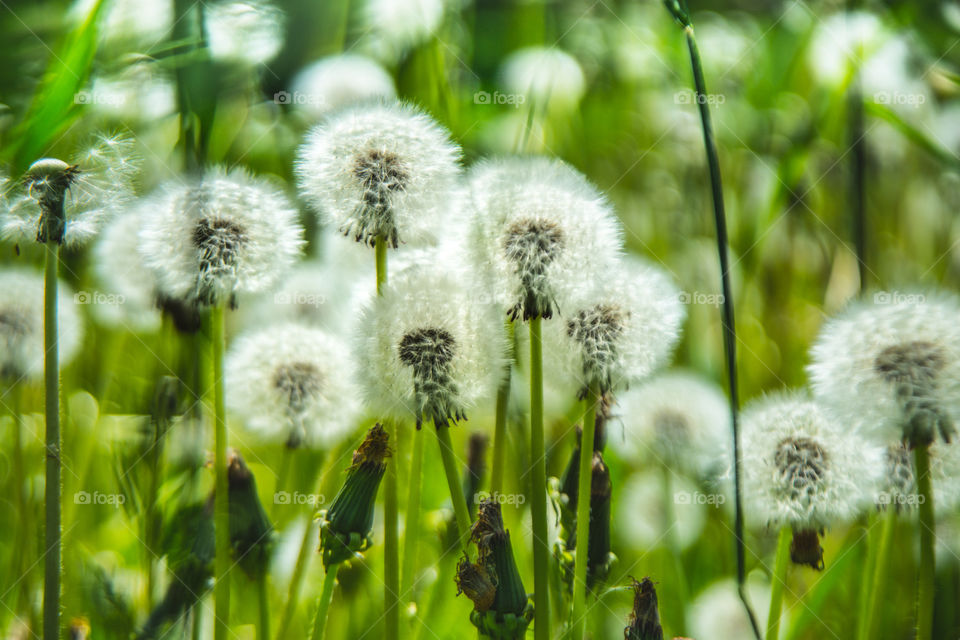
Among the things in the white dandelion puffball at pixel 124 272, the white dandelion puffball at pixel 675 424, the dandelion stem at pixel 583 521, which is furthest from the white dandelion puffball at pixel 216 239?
the white dandelion puffball at pixel 675 424

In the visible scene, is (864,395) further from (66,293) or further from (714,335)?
(66,293)

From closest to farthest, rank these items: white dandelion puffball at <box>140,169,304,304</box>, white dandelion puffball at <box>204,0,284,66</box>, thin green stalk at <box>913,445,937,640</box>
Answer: thin green stalk at <box>913,445,937,640</box> < white dandelion puffball at <box>140,169,304,304</box> < white dandelion puffball at <box>204,0,284,66</box>

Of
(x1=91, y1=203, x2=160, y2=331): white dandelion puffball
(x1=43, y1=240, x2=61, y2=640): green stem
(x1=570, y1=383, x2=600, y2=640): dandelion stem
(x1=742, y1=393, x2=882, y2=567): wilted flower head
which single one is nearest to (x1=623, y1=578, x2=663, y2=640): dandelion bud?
(x1=570, y1=383, x2=600, y2=640): dandelion stem

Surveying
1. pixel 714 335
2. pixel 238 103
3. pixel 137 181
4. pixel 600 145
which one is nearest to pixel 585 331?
pixel 137 181

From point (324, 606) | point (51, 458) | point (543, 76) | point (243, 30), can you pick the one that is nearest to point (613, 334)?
point (324, 606)

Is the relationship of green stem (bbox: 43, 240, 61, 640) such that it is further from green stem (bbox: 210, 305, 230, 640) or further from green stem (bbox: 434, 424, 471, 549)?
green stem (bbox: 434, 424, 471, 549)

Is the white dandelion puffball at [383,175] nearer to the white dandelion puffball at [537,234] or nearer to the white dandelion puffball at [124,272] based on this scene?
the white dandelion puffball at [537,234]
